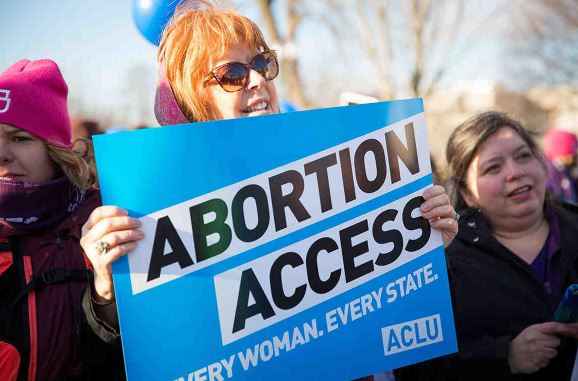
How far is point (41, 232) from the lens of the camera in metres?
1.74

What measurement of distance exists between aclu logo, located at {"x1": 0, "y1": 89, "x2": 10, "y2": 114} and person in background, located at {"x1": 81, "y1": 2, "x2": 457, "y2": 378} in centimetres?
45

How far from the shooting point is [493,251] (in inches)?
91.0

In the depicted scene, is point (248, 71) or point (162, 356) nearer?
point (162, 356)

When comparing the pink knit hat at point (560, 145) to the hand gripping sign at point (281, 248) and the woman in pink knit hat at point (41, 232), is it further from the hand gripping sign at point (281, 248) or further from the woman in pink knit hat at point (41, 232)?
the woman in pink knit hat at point (41, 232)

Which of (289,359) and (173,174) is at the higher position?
(173,174)

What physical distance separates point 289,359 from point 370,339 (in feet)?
0.76

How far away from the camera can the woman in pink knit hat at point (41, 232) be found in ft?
5.16

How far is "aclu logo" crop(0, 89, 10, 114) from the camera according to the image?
5.66 ft

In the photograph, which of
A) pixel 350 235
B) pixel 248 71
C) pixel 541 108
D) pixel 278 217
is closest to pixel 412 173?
pixel 350 235

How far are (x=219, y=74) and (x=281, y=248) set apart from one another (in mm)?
524

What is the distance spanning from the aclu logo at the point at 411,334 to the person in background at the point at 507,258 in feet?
1.19

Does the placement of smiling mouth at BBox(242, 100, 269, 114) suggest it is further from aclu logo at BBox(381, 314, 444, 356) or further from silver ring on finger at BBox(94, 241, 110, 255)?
aclu logo at BBox(381, 314, 444, 356)

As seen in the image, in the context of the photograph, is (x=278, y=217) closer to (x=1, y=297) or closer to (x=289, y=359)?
(x=289, y=359)

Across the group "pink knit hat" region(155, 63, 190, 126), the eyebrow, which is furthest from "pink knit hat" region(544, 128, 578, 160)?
"pink knit hat" region(155, 63, 190, 126)
